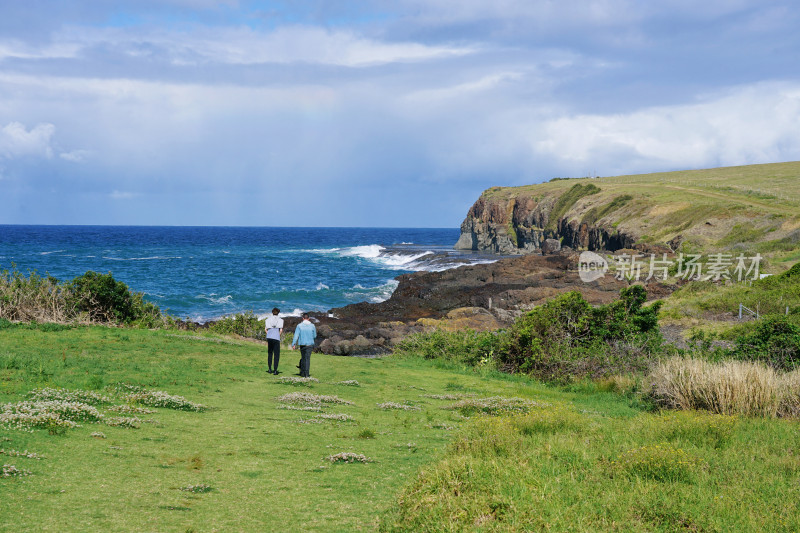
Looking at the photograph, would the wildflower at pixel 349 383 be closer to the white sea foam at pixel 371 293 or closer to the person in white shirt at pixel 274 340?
the person in white shirt at pixel 274 340

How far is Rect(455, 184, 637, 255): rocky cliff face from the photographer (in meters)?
76.5

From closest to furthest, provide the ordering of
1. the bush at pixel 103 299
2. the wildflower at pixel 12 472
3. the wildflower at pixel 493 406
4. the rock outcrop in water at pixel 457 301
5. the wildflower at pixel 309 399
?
the wildflower at pixel 12 472, the wildflower at pixel 493 406, the wildflower at pixel 309 399, the bush at pixel 103 299, the rock outcrop in water at pixel 457 301

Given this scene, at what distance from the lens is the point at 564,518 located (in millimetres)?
6027

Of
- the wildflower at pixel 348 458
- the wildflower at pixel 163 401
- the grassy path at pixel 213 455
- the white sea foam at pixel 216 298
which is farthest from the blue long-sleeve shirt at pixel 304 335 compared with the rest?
the white sea foam at pixel 216 298

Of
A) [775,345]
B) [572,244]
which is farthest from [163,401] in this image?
[572,244]

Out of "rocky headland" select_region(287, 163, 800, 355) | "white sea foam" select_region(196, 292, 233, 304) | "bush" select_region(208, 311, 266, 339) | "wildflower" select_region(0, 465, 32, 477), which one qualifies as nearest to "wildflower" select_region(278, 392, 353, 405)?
"wildflower" select_region(0, 465, 32, 477)

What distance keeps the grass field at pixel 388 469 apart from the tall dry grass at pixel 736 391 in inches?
36.6

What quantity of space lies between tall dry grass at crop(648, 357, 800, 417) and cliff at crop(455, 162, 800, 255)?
36.4m

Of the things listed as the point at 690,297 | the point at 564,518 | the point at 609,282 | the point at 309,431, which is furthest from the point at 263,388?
the point at 609,282

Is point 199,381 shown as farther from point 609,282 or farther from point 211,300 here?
point 211,300

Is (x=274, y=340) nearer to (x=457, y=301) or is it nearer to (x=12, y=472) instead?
(x=12, y=472)

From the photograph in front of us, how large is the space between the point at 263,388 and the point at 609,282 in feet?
122

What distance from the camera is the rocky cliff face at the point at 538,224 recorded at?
76500mm

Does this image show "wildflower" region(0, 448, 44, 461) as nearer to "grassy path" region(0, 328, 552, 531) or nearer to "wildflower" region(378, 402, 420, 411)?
"grassy path" region(0, 328, 552, 531)
